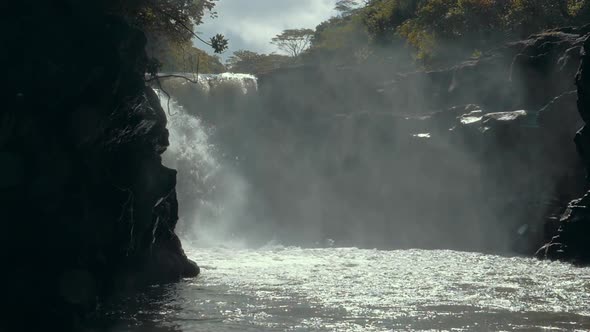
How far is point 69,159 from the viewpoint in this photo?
546 inches

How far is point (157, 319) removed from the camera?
45.9 ft

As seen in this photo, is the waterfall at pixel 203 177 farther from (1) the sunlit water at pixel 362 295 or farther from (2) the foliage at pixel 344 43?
(2) the foliage at pixel 344 43

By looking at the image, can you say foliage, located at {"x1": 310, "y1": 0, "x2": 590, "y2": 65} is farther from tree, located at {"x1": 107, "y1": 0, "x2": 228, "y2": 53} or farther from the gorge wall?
tree, located at {"x1": 107, "y1": 0, "x2": 228, "y2": 53}

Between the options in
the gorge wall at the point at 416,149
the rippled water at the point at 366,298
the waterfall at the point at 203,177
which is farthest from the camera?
the waterfall at the point at 203,177

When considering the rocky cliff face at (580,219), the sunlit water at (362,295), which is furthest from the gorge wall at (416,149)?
the sunlit water at (362,295)

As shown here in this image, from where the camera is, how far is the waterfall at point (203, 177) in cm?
3778

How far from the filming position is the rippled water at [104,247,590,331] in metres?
13.4

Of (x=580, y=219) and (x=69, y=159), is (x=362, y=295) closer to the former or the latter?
(x=69, y=159)

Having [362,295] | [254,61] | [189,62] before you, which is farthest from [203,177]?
[254,61]

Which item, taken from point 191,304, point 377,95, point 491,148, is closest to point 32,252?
point 191,304

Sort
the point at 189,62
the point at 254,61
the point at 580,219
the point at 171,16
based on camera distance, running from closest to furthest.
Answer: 1. the point at 171,16
2. the point at 580,219
3. the point at 189,62
4. the point at 254,61

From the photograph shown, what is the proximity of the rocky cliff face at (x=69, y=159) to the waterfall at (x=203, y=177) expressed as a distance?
1839cm

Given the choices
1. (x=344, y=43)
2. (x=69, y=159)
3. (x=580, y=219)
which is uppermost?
(x=344, y=43)

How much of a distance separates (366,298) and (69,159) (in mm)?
6976
